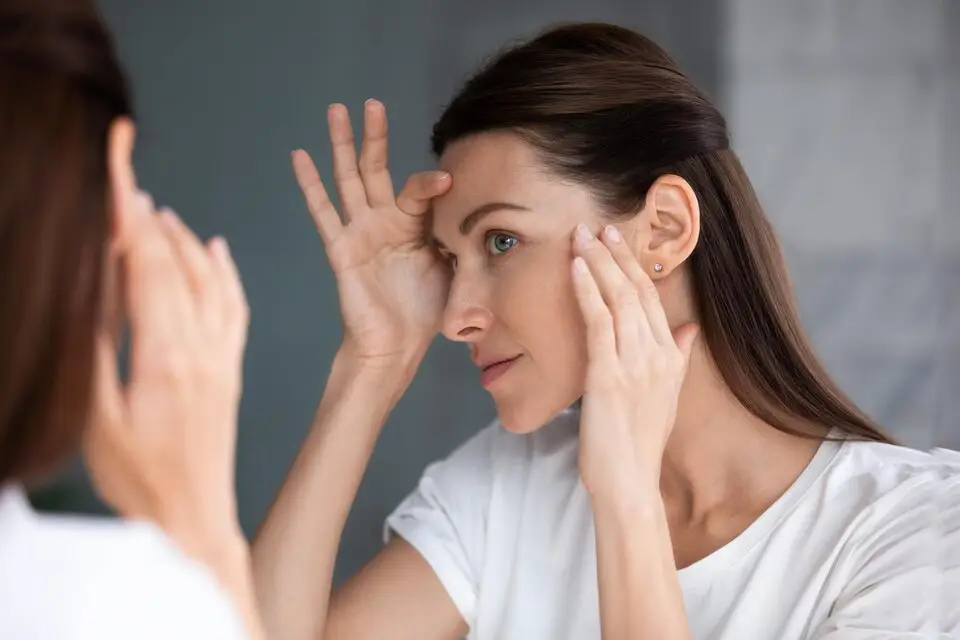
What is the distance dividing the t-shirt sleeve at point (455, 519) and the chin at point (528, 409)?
196 millimetres

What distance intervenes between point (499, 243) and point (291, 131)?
125 cm

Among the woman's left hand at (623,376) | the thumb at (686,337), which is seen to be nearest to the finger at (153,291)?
the woman's left hand at (623,376)

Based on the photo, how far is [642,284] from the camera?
1176 mm

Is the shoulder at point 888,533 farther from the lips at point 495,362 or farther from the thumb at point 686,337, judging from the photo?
the lips at point 495,362

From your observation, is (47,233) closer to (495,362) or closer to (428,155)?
(495,362)

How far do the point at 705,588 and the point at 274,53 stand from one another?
161cm

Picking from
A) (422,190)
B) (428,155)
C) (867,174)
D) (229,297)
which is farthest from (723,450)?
Answer: (428,155)

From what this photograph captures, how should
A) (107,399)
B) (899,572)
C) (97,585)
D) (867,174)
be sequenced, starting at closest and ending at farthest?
(97,585) → (107,399) → (899,572) → (867,174)

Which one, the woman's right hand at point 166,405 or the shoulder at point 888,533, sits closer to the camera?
the woman's right hand at point 166,405

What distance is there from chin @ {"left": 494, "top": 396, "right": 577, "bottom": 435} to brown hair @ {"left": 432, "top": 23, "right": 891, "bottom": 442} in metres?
0.20

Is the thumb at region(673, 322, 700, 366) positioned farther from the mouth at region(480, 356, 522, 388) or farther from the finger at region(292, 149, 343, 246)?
the finger at region(292, 149, 343, 246)

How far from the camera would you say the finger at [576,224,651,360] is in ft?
3.76

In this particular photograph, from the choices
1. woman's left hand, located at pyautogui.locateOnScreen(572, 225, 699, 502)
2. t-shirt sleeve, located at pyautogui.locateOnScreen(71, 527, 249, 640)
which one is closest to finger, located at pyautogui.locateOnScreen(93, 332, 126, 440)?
t-shirt sleeve, located at pyautogui.locateOnScreen(71, 527, 249, 640)

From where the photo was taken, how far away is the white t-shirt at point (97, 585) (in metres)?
0.64
